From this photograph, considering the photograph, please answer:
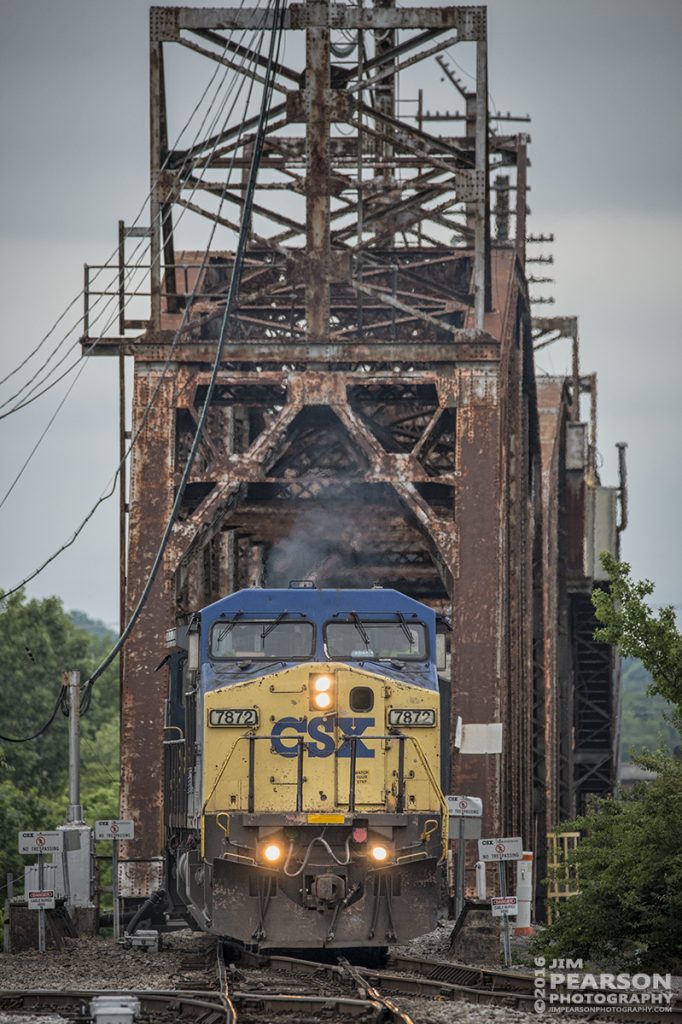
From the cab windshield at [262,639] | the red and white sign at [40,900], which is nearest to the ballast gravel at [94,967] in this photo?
the red and white sign at [40,900]

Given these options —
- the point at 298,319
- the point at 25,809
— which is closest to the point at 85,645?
the point at 25,809

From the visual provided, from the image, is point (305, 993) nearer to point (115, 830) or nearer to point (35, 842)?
point (35, 842)

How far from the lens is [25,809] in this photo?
56969 mm

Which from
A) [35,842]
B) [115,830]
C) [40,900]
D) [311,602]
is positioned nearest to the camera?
[311,602]

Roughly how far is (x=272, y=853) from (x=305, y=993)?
223 centimetres

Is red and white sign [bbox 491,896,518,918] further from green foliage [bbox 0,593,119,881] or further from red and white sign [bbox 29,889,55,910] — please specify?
green foliage [bbox 0,593,119,881]

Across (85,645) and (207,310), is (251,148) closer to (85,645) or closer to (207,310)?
(207,310)

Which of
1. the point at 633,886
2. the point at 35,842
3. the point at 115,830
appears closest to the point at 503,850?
the point at 633,886

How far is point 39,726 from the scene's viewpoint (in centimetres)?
7275

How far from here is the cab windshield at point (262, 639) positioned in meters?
18.5

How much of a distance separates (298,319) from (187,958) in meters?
13.2

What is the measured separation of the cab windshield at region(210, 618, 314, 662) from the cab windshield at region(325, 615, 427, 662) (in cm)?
27

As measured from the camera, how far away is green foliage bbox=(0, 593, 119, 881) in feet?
188

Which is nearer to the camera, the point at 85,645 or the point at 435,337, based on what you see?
the point at 435,337
